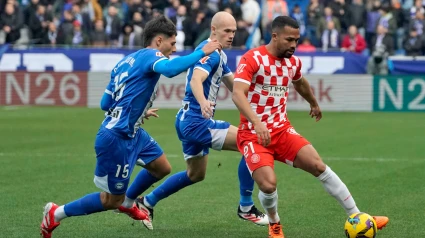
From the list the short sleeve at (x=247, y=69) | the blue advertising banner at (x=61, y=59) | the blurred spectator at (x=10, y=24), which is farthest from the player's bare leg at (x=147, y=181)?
the blurred spectator at (x=10, y=24)

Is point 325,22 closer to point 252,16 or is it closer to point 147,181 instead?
point 252,16

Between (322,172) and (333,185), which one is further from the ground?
(322,172)

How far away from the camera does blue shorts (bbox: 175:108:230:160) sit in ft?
30.7

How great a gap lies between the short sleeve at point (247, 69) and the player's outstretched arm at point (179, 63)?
1.91 ft

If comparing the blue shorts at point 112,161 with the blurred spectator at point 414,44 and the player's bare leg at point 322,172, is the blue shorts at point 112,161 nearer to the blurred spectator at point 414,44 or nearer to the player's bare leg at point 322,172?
the player's bare leg at point 322,172

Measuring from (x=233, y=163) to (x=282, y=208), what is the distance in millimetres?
4160

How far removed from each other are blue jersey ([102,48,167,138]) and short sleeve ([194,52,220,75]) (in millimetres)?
844

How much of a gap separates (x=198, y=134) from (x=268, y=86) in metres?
1.24

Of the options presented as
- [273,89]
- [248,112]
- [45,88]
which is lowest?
[45,88]

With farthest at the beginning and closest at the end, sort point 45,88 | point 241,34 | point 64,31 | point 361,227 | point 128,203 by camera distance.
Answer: point 64,31 → point 241,34 → point 45,88 → point 128,203 → point 361,227

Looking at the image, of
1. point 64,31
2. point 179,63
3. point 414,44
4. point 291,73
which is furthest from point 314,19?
point 179,63

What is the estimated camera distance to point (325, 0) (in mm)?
28922

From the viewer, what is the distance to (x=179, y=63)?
24.7ft

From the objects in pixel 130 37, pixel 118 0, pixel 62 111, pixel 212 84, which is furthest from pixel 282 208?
pixel 118 0
